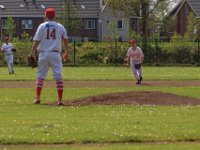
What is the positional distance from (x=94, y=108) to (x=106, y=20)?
248ft

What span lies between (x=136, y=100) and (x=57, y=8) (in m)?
71.6

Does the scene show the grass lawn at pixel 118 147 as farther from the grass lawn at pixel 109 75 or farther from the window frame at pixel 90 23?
the window frame at pixel 90 23

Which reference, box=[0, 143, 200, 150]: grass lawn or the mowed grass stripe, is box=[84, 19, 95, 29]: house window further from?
box=[0, 143, 200, 150]: grass lawn

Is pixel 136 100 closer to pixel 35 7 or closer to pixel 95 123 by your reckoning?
pixel 95 123

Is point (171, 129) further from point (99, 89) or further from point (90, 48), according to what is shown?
point (90, 48)

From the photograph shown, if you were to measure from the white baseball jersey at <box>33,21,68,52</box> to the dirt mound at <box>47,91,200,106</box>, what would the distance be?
59.6 inches

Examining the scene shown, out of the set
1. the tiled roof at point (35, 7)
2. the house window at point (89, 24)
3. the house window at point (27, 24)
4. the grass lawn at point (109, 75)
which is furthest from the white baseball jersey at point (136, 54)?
the house window at point (27, 24)

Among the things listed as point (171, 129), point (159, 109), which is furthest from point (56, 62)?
point (171, 129)

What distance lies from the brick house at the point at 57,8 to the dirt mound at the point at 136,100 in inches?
2743

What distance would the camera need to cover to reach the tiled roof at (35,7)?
86.4 metres

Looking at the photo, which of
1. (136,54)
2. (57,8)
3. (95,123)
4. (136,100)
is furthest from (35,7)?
(95,123)

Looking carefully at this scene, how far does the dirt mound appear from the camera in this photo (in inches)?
575

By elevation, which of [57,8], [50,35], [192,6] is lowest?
[50,35]

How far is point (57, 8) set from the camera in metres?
85.4
